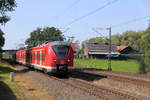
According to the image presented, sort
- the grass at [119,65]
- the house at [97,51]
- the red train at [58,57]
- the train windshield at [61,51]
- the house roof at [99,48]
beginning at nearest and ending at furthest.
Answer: the red train at [58,57] → the train windshield at [61,51] → the grass at [119,65] → the house at [97,51] → the house roof at [99,48]

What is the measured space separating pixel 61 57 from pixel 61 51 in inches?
20.7

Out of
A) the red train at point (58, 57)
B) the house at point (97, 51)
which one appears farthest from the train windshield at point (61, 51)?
the house at point (97, 51)

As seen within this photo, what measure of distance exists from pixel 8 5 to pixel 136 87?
1937 cm

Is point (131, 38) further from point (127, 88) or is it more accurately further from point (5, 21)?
point (127, 88)

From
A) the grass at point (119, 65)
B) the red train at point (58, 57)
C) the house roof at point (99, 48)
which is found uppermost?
the house roof at point (99, 48)

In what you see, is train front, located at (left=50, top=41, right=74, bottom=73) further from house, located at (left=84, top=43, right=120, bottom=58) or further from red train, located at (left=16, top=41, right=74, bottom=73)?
house, located at (left=84, top=43, right=120, bottom=58)

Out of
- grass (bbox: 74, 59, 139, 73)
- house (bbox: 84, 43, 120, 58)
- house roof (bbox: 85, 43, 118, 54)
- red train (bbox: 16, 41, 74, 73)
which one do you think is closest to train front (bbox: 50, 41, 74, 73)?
red train (bbox: 16, 41, 74, 73)

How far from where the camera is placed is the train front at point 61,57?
1578 cm

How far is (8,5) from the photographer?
25.0 m

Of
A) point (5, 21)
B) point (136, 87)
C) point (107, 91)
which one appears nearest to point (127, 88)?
point (136, 87)

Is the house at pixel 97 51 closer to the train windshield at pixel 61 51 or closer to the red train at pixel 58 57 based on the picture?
the red train at pixel 58 57

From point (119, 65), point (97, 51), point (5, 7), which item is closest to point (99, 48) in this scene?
point (97, 51)

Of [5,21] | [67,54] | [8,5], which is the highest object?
[8,5]

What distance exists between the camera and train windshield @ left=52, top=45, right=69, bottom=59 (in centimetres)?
1596
